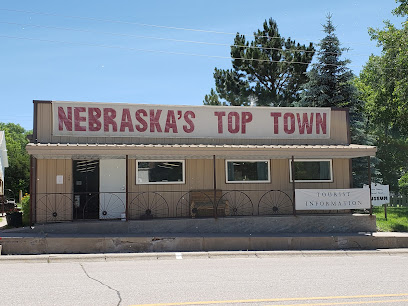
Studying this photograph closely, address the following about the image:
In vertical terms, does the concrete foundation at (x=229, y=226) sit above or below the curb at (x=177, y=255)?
above

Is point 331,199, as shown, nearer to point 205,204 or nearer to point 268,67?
point 205,204

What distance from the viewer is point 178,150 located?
46.6 feet

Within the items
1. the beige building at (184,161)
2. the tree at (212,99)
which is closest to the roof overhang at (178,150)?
the beige building at (184,161)

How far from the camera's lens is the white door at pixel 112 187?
15.8 metres

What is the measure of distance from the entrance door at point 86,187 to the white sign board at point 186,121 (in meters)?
1.12

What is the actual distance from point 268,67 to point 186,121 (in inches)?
600

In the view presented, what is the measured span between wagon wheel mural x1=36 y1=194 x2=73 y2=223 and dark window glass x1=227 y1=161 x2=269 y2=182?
559 centimetres

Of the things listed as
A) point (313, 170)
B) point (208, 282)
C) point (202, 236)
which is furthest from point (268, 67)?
point (208, 282)

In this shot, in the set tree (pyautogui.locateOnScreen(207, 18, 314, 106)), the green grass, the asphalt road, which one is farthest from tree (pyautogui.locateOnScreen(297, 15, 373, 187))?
the asphalt road

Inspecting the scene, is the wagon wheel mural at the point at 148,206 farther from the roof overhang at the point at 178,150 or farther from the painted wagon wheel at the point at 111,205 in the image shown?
the roof overhang at the point at 178,150

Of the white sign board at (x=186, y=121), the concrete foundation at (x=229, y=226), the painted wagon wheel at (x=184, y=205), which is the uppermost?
the white sign board at (x=186, y=121)

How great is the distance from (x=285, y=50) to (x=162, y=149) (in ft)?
59.5

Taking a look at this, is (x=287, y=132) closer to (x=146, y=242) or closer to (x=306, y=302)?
(x=146, y=242)

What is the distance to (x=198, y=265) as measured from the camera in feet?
36.1
